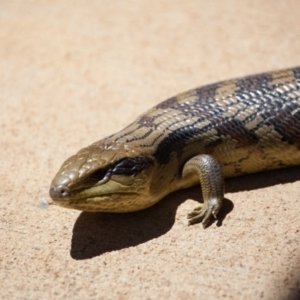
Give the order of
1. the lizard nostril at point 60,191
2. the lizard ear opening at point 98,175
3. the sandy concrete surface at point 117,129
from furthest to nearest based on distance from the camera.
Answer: the lizard ear opening at point 98,175 < the lizard nostril at point 60,191 < the sandy concrete surface at point 117,129

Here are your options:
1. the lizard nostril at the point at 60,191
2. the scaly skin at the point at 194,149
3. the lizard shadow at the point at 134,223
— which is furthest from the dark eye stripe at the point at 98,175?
the lizard shadow at the point at 134,223

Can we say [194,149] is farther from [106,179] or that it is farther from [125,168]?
[106,179]

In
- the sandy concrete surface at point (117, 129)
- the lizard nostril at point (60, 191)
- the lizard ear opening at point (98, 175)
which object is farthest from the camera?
the lizard ear opening at point (98, 175)

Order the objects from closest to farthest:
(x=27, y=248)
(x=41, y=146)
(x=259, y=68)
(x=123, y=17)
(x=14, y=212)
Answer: (x=27, y=248) → (x=14, y=212) → (x=41, y=146) → (x=259, y=68) → (x=123, y=17)

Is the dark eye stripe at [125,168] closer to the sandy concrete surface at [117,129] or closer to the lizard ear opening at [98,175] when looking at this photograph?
the lizard ear opening at [98,175]

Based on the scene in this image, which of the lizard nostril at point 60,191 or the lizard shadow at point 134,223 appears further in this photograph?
the lizard shadow at point 134,223

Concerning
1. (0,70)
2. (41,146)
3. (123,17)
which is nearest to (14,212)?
(41,146)

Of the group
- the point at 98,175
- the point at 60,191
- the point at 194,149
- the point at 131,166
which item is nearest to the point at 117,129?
the point at 194,149

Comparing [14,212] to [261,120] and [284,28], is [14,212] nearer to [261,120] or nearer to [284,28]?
[261,120]
